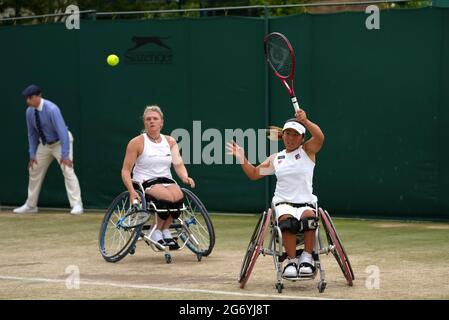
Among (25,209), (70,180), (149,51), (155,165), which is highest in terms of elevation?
(149,51)

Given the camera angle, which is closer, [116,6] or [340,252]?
[340,252]

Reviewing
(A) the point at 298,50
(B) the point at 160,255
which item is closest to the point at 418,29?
(A) the point at 298,50

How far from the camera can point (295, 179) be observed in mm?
9102

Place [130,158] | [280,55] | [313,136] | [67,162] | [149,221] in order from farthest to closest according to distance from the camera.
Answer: [67,162] → [149,221] → [130,158] → [280,55] → [313,136]

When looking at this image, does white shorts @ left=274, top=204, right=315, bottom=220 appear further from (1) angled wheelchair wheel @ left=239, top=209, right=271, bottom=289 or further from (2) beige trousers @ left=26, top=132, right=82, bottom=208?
(2) beige trousers @ left=26, top=132, right=82, bottom=208

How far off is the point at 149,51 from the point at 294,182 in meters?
6.51

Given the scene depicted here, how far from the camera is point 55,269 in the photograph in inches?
401

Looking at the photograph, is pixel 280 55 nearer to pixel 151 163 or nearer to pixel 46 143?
pixel 151 163

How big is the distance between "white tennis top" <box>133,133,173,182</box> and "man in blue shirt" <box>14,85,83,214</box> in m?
4.02

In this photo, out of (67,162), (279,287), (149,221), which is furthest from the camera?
(67,162)

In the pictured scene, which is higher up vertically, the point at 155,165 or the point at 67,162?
the point at 155,165

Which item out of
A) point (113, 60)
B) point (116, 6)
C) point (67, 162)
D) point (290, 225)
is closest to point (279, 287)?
point (290, 225)

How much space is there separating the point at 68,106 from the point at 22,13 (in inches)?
186

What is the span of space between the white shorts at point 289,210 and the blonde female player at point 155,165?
180 cm
